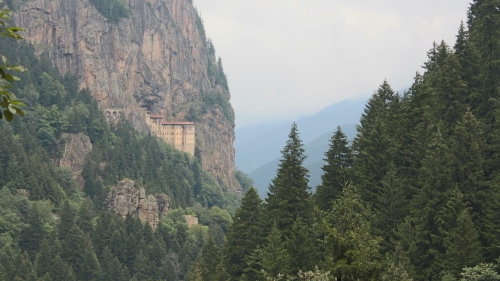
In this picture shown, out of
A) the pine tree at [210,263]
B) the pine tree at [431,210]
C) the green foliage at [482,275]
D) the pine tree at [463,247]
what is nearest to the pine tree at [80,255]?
the pine tree at [210,263]

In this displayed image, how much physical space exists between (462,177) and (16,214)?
246ft

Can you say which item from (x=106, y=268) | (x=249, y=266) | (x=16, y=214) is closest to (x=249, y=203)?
(x=249, y=266)

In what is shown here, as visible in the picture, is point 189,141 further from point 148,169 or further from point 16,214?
point 16,214

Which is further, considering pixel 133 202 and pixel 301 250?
pixel 133 202

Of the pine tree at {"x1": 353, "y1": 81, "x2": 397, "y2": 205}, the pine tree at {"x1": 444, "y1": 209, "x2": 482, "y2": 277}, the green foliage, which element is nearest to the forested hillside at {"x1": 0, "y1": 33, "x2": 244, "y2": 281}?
the pine tree at {"x1": 353, "y1": 81, "x2": 397, "y2": 205}

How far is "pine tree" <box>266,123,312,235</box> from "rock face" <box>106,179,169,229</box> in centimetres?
7493

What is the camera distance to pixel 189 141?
17812 centimetres

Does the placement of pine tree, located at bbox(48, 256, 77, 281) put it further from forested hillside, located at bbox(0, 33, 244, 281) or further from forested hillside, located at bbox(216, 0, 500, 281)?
forested hillside, located at bbox(216, 0, 500, 281)

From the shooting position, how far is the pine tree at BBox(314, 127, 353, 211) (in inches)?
1980

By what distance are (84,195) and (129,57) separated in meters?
58.0

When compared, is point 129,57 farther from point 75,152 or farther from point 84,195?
point 84,195

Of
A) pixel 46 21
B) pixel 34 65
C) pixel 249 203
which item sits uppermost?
pixel 46 21

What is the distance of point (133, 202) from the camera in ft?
408

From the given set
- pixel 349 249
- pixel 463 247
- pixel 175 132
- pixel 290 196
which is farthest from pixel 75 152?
pixel 349 249
